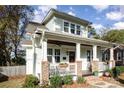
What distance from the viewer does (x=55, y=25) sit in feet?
55.4

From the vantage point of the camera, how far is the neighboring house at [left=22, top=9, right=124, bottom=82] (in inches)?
480

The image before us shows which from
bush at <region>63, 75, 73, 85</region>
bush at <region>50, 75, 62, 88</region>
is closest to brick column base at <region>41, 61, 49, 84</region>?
bush at <region>50, 75, 62, 88</region>

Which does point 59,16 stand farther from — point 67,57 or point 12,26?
point 12,26

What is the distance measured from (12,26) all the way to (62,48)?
882cm

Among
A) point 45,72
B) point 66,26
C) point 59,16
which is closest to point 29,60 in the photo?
point 66,26

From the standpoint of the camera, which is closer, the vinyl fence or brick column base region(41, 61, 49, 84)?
brick column base region(41, 61, 49, 84)

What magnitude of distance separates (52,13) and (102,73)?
7.40 meters

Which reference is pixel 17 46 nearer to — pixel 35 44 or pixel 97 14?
pixel 35 44

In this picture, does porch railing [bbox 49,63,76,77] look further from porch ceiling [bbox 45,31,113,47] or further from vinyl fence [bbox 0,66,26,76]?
vinyl fence [bbox 0,66,26,76]

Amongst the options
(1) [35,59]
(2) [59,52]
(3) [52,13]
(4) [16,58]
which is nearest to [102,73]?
(2) [59,52]

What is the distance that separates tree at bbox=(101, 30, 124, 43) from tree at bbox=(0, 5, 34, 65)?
16.7 meters

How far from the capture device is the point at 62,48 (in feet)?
52.7

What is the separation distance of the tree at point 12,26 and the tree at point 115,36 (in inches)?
658

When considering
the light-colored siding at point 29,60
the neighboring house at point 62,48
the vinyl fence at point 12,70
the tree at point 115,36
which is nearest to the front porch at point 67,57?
the neighboring house at point 62,48
